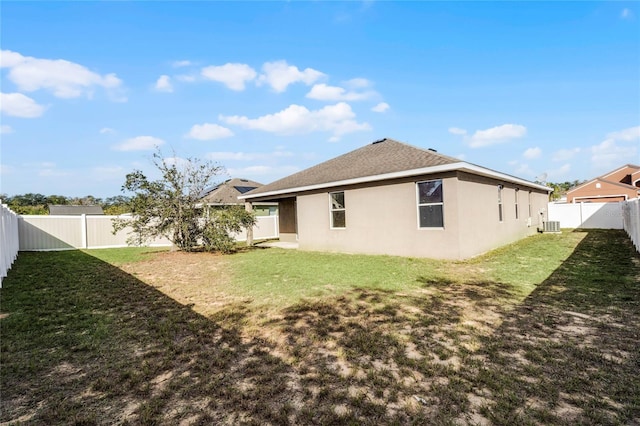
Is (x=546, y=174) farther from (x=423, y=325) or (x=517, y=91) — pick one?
(x=423, y=325)

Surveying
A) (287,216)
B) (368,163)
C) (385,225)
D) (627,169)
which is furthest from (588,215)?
(627,169)

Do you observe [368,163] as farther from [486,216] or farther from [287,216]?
[287,216]

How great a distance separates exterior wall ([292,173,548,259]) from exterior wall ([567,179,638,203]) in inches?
1028

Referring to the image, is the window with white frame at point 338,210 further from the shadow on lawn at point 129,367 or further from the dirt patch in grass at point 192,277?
the shadow on lawn at point 129,367

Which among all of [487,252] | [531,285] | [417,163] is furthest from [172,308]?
[487,252]

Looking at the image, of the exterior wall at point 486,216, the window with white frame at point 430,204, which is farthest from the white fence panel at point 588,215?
the window with white frame at point 430,204

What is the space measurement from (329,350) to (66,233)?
665 inches

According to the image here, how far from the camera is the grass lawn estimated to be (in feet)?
7.98

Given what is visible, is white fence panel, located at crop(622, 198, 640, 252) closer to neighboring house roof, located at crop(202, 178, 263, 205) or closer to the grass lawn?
the grass lawn

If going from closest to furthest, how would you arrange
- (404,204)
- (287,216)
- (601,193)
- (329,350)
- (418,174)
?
(329,350), (418,174), (404,204), (287,216), (601,193)

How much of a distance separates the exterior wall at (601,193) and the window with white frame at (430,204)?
101 feet

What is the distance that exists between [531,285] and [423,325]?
3493 mm

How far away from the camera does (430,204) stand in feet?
32.0

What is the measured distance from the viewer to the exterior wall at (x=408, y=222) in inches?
367
